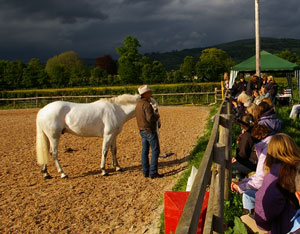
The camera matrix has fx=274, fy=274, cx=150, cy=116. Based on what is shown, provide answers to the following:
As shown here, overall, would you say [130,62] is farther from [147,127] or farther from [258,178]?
[258,178]

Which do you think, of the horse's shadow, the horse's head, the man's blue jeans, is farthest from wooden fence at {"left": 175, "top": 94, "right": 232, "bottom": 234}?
the horse's head

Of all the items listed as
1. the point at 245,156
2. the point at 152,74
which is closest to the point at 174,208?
the point at 245,156

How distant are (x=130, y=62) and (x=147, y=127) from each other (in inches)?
1919

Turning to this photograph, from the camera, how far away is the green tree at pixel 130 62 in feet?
163

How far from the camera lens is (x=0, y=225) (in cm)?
375

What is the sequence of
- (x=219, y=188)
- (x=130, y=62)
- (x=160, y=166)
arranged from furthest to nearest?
(x=130, y=62), (x=160, y=166), (x=219, y=188)

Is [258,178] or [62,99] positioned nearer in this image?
[258,178]

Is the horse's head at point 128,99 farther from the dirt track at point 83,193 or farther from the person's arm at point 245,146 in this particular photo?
the person's arm at point 245,146

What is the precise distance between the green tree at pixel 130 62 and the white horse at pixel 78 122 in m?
43.7

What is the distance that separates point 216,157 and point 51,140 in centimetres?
435

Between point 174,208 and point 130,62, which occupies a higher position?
point 130,62

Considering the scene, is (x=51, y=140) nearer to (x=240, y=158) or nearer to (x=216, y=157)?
(x=240, y=158)

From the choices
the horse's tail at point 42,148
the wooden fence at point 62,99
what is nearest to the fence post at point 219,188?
the horse's tail at point 42,148

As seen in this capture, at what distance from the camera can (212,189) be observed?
8.11 ft
